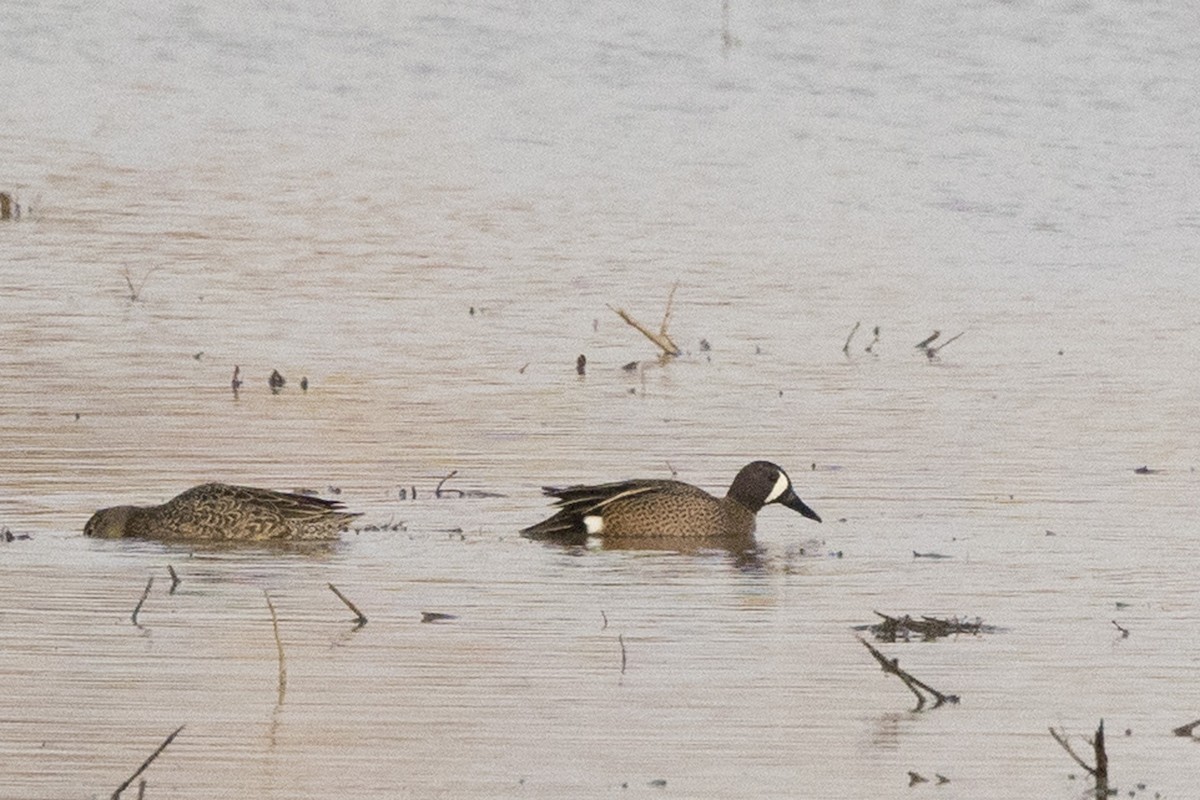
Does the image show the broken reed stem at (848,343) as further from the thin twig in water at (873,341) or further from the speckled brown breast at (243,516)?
the speckled brown breast at (243,516)

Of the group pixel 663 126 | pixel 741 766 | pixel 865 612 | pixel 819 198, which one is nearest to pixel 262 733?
pixel 741 766

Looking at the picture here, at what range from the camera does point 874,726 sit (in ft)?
32.0

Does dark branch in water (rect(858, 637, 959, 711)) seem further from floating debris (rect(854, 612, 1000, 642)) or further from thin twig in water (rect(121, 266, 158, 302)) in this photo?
thin twig in water (rect(121, 266, 158, 302))

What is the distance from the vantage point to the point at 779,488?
45.1 ft

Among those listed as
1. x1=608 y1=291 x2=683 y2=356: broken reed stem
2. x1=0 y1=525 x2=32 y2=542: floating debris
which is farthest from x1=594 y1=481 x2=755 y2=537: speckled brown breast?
x1=608 y1=291 x2=683 y2=356: broken reed stem

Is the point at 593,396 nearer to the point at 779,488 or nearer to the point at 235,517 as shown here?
the point at 779,488

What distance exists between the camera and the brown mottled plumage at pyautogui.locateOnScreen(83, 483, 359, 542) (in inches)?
515

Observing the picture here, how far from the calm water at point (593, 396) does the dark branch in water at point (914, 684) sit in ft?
0.24

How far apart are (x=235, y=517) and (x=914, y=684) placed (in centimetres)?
403

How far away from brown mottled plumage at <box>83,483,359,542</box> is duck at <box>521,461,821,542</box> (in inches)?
35.6

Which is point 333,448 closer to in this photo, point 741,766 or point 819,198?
point 741,766

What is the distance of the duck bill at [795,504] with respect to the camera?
44.8 ft

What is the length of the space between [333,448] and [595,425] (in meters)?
1.55

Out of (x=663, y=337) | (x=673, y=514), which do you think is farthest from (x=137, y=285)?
(x=673, y=514)
